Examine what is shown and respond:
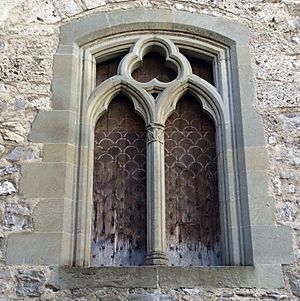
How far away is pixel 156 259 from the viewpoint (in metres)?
3.66

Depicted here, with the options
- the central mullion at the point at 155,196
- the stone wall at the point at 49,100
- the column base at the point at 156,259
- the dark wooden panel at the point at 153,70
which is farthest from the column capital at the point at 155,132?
the column base at the point at 156,259

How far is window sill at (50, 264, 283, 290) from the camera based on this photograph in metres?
3.49

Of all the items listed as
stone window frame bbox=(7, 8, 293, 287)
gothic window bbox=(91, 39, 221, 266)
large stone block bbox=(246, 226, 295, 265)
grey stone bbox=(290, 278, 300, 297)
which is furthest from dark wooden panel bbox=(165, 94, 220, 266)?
grey stone bbox=(290, 278, 300, 297)

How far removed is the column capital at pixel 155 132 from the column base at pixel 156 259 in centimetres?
89

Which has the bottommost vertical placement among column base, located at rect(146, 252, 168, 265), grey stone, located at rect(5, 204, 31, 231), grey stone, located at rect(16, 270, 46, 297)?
grey stone, located at rect(16, 270, 46, 297)

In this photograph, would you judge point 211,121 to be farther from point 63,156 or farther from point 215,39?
point 63,156

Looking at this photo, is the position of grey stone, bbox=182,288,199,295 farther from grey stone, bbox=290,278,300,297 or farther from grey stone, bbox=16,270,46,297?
grey stone, bbox=16,270,46,297

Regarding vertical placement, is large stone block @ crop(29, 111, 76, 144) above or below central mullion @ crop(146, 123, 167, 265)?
above

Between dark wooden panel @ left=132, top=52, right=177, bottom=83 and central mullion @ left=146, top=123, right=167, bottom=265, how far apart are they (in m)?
0.53

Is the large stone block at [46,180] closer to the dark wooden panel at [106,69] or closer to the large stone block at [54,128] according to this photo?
the large stone block at [54,128]

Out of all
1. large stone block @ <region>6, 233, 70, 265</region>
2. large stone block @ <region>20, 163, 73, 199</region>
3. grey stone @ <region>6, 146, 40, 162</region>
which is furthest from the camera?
grey stone @ <region>6, 146, 40, 162</region>

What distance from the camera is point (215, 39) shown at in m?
4.45

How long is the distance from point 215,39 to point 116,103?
3.32 ft

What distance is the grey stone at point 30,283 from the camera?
348cm
